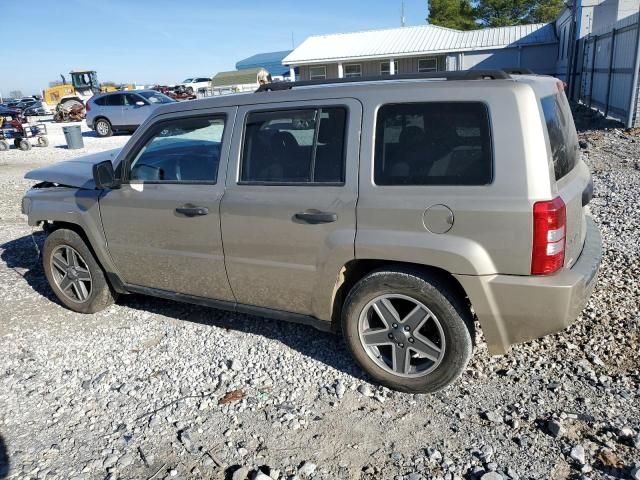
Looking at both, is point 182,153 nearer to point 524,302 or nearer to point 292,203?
point 292,203

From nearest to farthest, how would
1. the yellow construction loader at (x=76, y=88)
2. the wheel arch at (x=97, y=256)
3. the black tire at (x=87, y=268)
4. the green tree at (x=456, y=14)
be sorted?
the wheel arch at (x=97, y=256), the black tire at (x=87, y=268), the yellow construction loader at (x=76, y=88), the green tree at (x=456, y=14)

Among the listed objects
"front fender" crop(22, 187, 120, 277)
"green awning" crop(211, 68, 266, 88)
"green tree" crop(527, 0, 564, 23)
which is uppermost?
"green tree" crop(527, 0, 564, 23)

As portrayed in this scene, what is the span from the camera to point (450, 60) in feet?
103

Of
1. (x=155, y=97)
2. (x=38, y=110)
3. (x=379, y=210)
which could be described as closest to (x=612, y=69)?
(x=379, y=210)

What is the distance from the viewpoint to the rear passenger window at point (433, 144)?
2.75m

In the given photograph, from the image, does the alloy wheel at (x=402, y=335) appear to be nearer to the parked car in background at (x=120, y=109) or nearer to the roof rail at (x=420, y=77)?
the roof rail at (x=420, y=77)

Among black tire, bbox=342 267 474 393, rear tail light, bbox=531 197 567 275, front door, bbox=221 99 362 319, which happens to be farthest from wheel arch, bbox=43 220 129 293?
rear tail light, bbox=531 197 567 275

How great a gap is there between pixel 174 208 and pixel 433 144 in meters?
1.92

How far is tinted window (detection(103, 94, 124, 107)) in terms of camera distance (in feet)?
69.1

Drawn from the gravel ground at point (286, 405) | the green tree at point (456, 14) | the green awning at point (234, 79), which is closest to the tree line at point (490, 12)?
the green tree at point (456, 14)

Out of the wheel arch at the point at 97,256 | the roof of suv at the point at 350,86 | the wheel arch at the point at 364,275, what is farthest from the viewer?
the wheel arch at the point at 97,256

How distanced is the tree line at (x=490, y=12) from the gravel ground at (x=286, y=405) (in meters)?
47.7

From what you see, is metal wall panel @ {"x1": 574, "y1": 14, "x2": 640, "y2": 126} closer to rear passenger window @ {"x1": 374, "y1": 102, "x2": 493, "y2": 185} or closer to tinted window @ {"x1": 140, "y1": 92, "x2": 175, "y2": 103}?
rear passenger window @ {"x1": 374, "y1": 102, "x2": 493, "y2": 185}

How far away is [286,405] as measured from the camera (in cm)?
318
